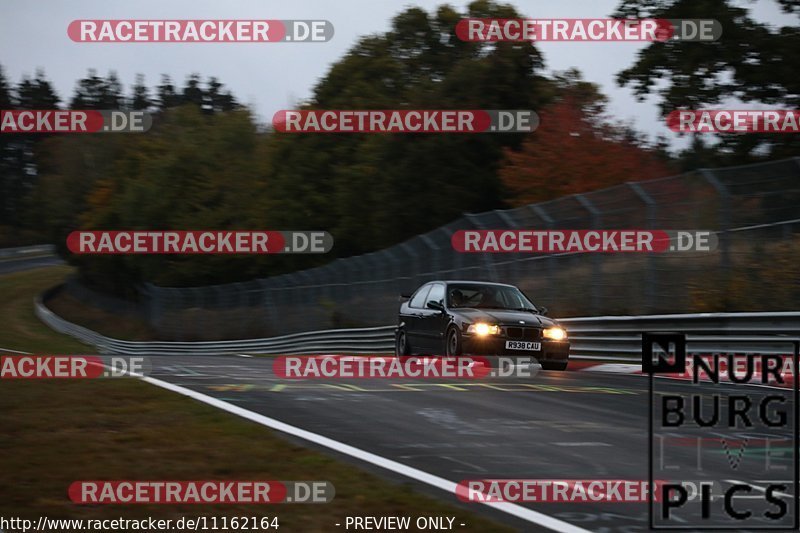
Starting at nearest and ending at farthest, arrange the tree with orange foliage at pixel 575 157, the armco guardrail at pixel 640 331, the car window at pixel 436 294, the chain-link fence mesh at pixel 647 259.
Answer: the armco guardrail at pixel 640 331
the chain-link fence mesh at pixel 647 259
the car window at pixel 436 294
the tree with orange foliage at pixel 575 157

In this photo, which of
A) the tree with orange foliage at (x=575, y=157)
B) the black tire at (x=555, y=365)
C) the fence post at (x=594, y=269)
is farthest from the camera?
the tree with orange foliage at (x=575, y=157)

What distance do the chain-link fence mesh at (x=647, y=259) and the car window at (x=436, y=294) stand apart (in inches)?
123

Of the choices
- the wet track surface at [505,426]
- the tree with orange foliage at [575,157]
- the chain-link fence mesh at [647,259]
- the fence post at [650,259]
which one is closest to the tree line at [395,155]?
the tree with orange foliage at [575,157]

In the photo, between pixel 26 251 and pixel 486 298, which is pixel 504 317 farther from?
pixel 26 251

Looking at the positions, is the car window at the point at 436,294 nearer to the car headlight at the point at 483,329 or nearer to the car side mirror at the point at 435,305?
the car side mirror at the point at 435,305

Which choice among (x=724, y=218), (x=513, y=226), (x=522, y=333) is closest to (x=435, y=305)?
(x=522, y=333)

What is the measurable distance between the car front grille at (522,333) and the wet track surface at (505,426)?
4.27 feet

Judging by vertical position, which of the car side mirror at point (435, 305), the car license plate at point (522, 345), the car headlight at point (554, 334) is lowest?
the car license plate at point (522, 345)

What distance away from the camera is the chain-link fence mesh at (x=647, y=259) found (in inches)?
615

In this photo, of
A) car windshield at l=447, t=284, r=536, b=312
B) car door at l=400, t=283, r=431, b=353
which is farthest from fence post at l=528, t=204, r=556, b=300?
car windshield at l=447, t=284, r=536, b=312

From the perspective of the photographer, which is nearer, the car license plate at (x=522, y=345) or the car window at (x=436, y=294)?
the car license plate at (x=522, y=345)

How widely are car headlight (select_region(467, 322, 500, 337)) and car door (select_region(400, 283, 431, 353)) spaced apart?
1.90m

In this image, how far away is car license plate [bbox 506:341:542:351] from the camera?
54.4ft

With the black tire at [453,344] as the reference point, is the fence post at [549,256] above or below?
above
